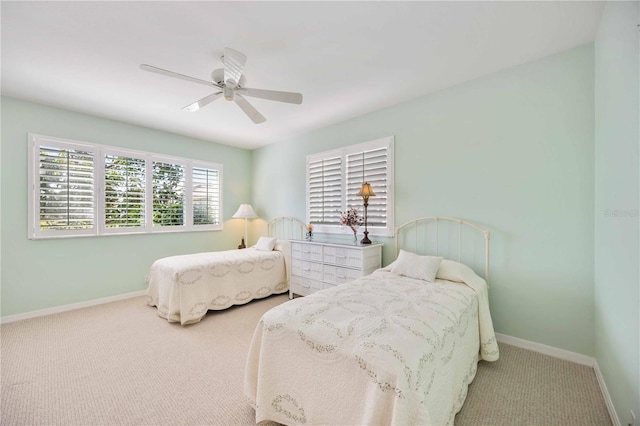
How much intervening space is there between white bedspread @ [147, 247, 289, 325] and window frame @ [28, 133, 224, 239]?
960 millimetres

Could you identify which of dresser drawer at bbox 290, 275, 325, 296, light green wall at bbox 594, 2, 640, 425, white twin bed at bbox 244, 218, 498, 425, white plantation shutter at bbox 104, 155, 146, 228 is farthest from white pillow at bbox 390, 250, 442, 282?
white plantation shutter at bbox 104, 155, 146, 228

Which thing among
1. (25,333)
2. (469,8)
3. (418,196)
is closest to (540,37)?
(469,8)

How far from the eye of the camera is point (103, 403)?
1.83 metres

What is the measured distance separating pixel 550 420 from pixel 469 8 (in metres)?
2.71

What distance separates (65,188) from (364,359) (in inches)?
171

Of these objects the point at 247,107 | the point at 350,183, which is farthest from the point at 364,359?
the point at 350,183

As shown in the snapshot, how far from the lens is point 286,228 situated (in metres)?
4.95

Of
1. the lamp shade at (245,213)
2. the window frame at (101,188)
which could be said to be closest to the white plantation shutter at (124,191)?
the window frame at (101,188)

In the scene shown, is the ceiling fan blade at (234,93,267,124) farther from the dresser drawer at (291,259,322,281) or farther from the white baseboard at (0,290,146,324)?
the white baseboard at (0,290,146,324)

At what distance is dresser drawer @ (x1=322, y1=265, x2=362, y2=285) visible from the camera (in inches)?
130

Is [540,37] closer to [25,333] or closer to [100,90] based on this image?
[100,90]

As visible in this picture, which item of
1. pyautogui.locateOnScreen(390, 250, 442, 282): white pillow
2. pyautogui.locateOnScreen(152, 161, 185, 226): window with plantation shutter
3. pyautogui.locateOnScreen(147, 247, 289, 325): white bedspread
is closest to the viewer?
pyautogui.locateOnScreen(390, 250, 442, 282): white pillow

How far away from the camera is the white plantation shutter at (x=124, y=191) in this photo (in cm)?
388

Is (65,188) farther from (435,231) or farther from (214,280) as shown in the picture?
(435,231)
